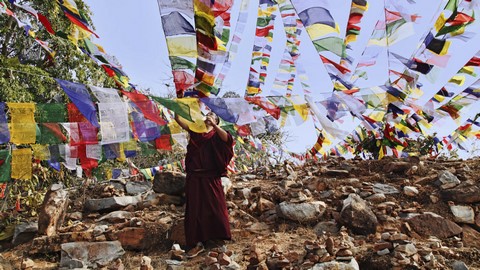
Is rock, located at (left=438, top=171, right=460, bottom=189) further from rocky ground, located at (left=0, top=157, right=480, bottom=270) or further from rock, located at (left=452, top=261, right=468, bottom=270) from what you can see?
rock, located at (left=452, top=261, right=468, bottom=270)

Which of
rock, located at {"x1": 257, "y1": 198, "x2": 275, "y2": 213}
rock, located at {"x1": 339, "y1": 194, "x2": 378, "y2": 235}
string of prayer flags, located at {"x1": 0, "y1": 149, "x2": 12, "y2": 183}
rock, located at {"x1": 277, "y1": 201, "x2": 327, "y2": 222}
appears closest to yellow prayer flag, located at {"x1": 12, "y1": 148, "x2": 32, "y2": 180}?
string of prayer flags, located at {"x1": 0, "y1": 149, "x2": 12, "y2": 183}

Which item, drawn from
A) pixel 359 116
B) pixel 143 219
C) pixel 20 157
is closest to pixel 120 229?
pixel 143 219

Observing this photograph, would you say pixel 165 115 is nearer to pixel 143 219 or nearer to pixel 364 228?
pixel 143 219

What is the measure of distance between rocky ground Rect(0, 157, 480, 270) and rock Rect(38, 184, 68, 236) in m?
0.02

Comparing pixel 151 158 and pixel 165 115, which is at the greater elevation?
pixel 165 115

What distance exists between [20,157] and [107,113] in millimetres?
1654

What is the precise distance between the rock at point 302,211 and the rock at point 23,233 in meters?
4.03

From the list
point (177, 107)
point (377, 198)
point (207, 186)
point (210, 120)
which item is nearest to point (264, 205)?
point (207, 186)

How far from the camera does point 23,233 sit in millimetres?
5801

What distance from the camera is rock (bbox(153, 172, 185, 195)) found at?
7.07m

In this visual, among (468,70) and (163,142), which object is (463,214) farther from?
(163,142)

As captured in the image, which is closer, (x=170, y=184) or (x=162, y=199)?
(x=162, y=199)

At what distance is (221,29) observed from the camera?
4.26 m

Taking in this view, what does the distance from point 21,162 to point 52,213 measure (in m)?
1.09
